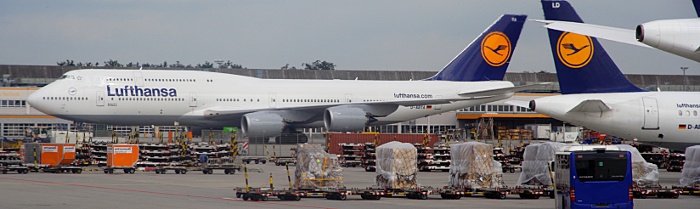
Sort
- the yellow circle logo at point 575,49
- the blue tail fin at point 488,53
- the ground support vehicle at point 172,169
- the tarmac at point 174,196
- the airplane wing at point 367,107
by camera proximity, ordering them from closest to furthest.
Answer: the tarmac at point 174,196 → the yellow circle logo at point 575,49 → the ground support vehicle at point 172,169 → the airplane wing at point 367,107 → the blue tail fin at point 488,53

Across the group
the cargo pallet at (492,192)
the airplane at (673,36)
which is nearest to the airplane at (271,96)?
the cargo pallet at (492,192)

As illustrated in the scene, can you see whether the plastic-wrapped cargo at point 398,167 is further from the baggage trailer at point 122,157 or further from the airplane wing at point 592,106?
the baggage trailer at point 122,157

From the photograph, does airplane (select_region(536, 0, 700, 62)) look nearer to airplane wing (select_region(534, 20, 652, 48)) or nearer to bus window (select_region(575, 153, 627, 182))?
airplane wing (select_region(534, 20, 652, 48))

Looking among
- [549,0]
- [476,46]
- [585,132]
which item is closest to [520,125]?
[585,132]

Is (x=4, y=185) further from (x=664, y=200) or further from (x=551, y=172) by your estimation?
(x=664, y=200)

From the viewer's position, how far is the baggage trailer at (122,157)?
36344mm

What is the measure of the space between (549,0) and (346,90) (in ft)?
87.2

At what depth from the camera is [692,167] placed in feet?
92.5

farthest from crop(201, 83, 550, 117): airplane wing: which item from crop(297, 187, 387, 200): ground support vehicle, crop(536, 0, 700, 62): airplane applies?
crop(536, 0, 700, 62): airplane

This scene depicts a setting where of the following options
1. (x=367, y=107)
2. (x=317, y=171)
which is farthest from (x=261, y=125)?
(x=317, y=171)

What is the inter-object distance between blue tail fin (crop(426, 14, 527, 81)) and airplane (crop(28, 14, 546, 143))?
58 mm

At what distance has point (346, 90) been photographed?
5659 cm

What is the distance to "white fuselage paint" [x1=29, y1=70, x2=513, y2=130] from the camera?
166 feet

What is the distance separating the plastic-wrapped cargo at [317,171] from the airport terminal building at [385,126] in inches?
Answer: 1119
